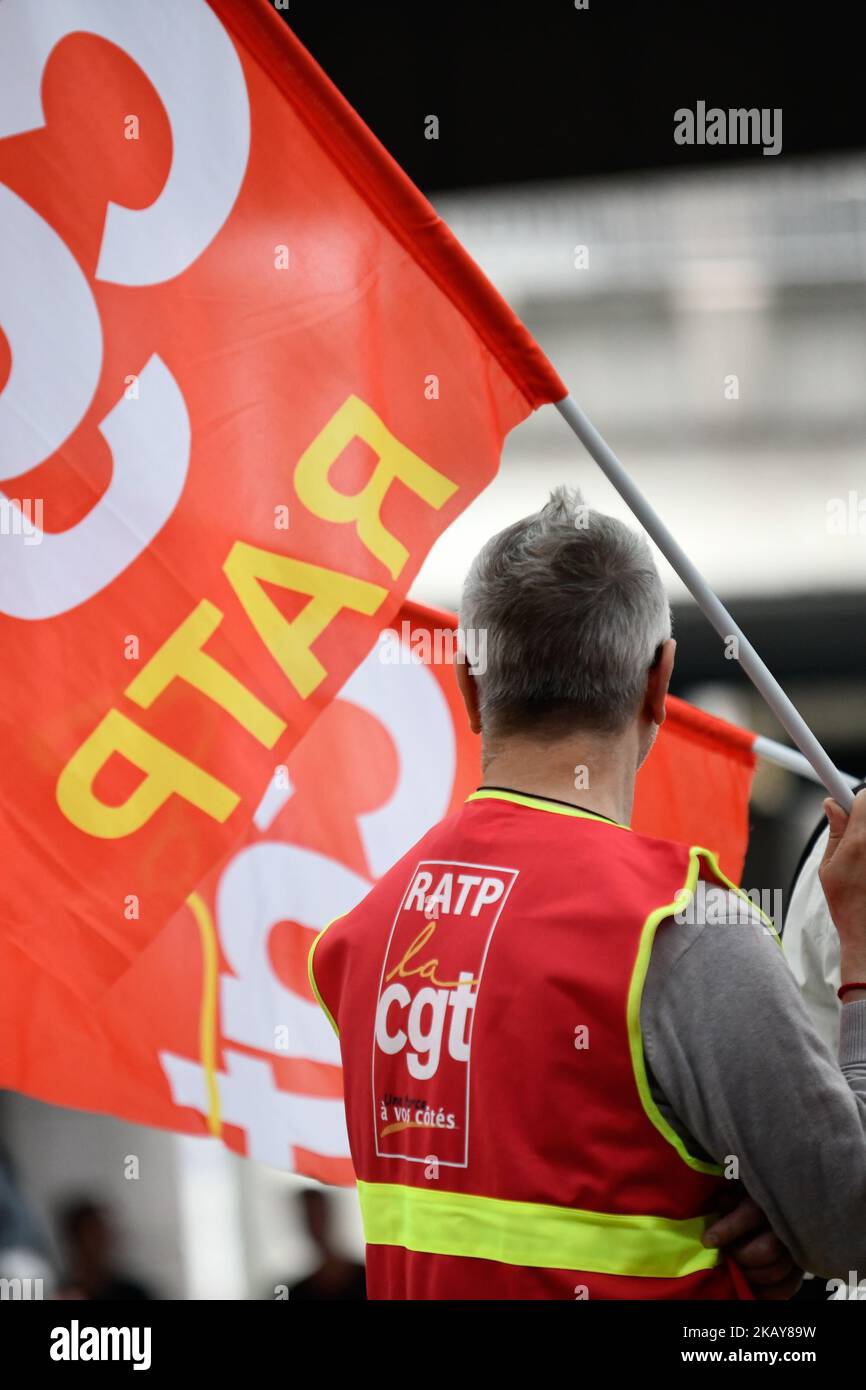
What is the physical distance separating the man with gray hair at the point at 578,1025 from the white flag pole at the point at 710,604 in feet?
0.60

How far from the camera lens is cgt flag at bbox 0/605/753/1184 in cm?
157

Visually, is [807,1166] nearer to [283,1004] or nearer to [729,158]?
[283,1004]

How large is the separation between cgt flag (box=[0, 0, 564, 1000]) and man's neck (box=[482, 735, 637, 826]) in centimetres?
44

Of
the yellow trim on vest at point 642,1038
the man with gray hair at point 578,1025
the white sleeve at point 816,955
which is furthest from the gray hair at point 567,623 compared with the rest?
the white sleeve at point 816,955

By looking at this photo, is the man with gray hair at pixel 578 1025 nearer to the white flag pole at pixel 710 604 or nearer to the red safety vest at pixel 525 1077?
the red safety vest at pixel 525 1077

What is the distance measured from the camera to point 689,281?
6711 mm

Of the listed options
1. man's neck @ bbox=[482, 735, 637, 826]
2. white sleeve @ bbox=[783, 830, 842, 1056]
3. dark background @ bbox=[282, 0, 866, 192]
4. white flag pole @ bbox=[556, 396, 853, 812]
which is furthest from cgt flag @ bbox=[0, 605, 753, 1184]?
dark background @ bbox=[282, 0, 866, 192]

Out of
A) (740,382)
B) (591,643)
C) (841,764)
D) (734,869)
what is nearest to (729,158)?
(740,382)

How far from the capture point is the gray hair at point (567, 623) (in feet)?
3.75

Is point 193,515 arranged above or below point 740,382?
below
